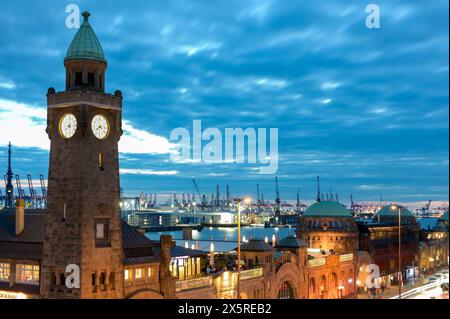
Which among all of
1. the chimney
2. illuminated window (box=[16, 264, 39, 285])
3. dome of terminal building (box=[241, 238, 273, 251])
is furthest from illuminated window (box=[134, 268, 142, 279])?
dome of terminal building (box=[241, 238, 273, 251])

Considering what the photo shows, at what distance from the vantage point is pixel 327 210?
12550 centimetres

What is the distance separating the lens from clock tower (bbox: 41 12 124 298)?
5475 cm

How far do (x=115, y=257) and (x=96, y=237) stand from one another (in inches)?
117

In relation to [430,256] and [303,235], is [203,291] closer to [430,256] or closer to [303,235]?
[303,235]

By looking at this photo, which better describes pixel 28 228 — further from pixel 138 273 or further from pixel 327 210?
pixel 327 210

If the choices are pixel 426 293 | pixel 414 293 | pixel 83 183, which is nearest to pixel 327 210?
pixel 414 293

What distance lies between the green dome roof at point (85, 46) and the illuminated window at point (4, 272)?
21.9 metres

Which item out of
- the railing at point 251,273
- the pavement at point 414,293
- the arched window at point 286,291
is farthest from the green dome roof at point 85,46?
the pavement at point 414,293

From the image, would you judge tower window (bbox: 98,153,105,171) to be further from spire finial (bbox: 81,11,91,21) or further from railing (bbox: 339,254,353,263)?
railing (bbox: 339,254,353,263)

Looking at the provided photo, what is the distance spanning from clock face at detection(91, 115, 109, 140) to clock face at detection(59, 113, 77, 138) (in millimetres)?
1708

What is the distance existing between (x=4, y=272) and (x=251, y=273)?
98.0 ft

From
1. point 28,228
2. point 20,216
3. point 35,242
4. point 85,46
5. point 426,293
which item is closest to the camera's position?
point 85,46

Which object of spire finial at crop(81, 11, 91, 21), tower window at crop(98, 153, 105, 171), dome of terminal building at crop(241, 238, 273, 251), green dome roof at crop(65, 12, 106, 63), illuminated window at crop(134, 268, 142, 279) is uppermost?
spire finial at crop(81, 11, 91, 21)
